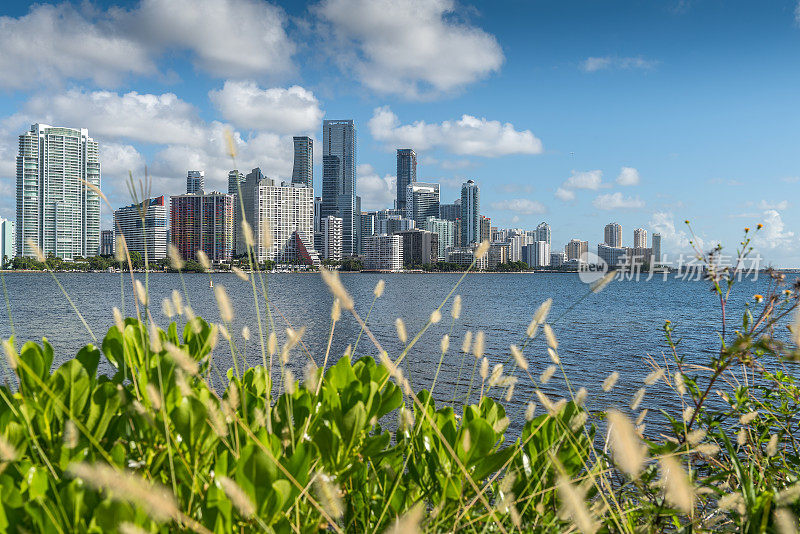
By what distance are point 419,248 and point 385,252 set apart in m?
16.0

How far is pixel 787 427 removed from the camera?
9.01 feet

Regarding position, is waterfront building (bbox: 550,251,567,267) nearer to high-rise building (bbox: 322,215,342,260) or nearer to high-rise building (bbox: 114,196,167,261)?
high-rise building (bbox: 322,215,342,260)

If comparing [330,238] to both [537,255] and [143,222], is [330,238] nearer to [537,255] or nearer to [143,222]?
[537,255]

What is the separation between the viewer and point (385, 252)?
163 m

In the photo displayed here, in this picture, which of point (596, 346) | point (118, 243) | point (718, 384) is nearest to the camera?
point (118, 243)

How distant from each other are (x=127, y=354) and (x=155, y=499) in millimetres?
1100

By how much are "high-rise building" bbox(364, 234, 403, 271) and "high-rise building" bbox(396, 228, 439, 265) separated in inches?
242

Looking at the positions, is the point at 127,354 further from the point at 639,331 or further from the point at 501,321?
the point at 501,321

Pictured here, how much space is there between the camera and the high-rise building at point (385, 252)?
6402 inches

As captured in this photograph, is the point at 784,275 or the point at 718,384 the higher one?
the point at 784,275

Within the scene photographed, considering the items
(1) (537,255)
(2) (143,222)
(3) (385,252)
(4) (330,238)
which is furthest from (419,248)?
(2) (143,222)

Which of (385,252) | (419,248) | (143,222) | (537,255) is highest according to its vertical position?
(419,248)

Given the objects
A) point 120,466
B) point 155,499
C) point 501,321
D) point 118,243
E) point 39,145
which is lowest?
point 501,321

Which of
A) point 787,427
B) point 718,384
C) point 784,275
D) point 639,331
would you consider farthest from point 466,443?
point 639,331
